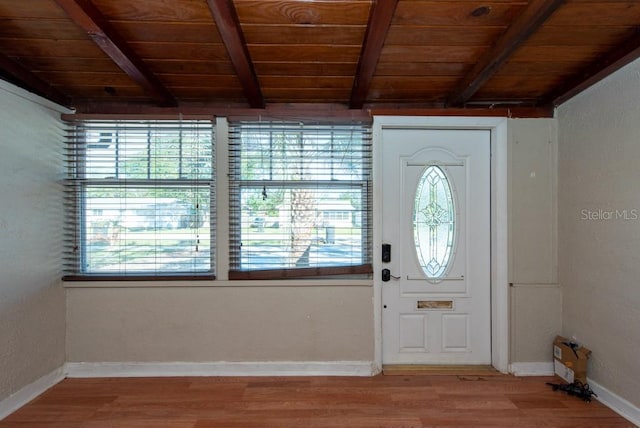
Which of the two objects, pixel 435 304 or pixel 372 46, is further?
pixel 435 304

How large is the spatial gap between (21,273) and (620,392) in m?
3.98

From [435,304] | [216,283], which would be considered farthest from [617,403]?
[216,283]

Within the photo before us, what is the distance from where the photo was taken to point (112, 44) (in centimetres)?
160

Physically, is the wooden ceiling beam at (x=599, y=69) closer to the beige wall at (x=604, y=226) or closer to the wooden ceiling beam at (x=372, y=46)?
the beige wall at (x=604, y=226)

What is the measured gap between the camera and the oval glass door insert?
8.00 ft

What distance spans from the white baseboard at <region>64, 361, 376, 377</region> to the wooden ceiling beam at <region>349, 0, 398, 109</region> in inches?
80.4

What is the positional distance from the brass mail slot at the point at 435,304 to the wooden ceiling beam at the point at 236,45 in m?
2.05

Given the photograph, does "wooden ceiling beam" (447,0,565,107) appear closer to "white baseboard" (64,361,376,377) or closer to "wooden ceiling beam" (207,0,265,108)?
"wooden ceiling beam" (207,0,265,108)

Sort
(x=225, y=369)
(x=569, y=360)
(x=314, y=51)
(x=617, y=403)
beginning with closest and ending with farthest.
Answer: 1. (x=314, y=51)
2. (x=617, y=403)
3. (x=569, y=360)
4. (x=225, y=369)

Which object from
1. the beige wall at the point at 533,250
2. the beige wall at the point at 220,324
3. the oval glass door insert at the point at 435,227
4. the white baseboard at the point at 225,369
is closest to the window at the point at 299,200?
the beige wall at the point at 220,324

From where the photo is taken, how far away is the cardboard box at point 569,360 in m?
2.08

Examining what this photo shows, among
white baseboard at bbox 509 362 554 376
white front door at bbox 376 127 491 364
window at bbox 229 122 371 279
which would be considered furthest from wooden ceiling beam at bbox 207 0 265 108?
white baseboard at bbox 509 362 554 376

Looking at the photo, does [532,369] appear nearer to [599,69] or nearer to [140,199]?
[599,69]

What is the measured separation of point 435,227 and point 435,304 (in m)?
0.63
